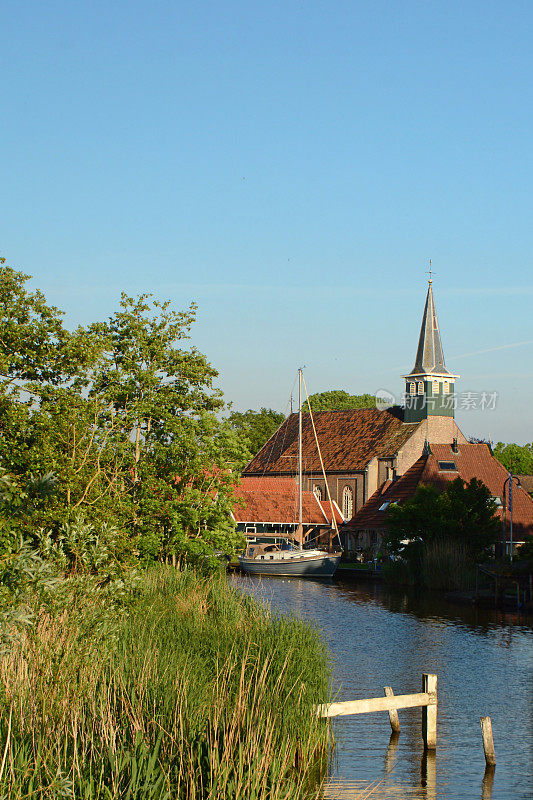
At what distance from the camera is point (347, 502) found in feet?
257

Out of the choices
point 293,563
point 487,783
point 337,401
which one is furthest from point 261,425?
point 487,783

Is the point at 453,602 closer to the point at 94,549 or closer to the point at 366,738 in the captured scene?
the point at 366,738

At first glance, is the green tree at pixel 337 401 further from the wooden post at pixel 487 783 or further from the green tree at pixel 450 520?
the wooden post at pixel 487 783

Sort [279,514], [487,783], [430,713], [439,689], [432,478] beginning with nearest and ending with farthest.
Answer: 1. [487,783]
2. [430,713]
3. [439,689]
4. [432,478]
5. [279,514]

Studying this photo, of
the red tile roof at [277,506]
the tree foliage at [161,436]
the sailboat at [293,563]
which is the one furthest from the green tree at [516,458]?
the tree foliage at [161,436]

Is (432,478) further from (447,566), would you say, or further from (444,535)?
(447,566)

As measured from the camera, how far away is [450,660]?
26.3 metres

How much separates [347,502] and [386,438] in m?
6.53

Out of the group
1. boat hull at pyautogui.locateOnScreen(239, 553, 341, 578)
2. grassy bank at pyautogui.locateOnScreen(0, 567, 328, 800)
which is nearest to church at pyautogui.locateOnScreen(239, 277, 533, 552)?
boat hull at pyautogui.locateOnScreen(239, 553, 341, 578)

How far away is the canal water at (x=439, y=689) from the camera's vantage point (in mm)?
14125

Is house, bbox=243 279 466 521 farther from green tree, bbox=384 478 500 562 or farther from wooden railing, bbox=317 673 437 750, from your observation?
wooden railing, bbox=317 673 437 750

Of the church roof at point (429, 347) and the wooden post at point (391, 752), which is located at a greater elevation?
the church roof at point (429, 347)

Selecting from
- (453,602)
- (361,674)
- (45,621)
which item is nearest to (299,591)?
(453,602)

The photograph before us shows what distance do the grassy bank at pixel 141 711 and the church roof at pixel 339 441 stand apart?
61.8 meters
